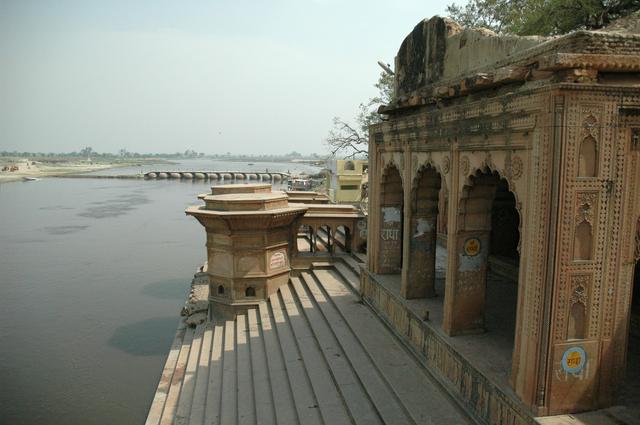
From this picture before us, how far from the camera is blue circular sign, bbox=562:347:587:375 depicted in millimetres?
5395

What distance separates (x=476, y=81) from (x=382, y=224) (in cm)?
502

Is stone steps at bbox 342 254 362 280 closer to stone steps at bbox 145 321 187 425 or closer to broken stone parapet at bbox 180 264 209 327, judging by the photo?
broken stone parapet at bbox 180 264 209 327

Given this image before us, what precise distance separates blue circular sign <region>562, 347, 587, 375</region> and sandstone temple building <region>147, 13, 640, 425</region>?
0.05 feet

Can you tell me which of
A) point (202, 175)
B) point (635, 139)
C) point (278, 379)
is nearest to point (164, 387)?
point (278, 379)

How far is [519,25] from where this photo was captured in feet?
59.1

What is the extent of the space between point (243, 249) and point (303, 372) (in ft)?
17.2

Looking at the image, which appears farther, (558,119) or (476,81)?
(476,81)

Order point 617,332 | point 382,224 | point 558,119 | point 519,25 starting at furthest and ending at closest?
Result: point 519,25 < point 382,224 < point 617,332 < point 558,119

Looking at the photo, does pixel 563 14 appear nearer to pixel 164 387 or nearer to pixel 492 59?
pixel 492 59

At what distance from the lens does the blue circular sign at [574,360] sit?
5395 mm

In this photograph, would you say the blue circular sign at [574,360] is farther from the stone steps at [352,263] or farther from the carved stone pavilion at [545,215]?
the stone steps at [352,263]

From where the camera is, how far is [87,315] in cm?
1841

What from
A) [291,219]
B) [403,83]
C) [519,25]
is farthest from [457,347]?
[519,25]

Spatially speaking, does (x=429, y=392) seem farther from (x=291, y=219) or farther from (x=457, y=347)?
(x=291, y=219)
